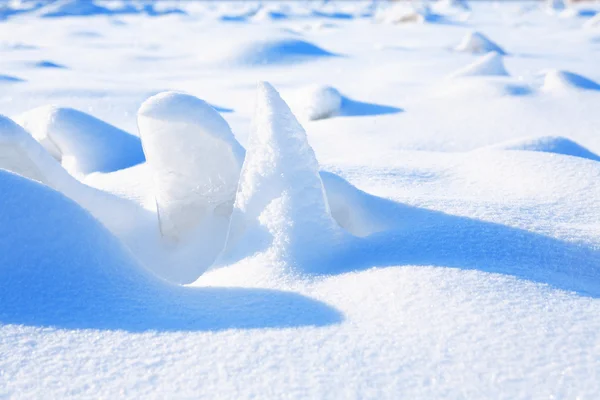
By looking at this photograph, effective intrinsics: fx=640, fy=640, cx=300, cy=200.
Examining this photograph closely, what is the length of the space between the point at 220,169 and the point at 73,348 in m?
0.80

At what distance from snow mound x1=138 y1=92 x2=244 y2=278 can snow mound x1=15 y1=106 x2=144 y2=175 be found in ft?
3.74

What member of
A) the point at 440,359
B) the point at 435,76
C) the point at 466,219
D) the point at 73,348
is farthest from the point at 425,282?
the point at 435,76

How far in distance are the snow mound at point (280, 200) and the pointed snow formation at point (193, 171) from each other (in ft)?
0.77

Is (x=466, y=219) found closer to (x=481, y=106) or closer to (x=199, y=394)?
(x=199, y=394)

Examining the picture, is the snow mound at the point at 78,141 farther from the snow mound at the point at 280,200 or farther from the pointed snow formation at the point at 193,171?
the snow mound at the point at 280,200

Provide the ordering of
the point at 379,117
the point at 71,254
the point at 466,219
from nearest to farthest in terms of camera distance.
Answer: the point at 71,254
the point at 466,219
the point at 379,117

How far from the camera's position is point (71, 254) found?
3.93 ft

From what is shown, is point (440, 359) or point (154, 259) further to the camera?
point (154, 259)

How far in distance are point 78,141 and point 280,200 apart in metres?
1.68

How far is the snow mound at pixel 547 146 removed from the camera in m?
2.61

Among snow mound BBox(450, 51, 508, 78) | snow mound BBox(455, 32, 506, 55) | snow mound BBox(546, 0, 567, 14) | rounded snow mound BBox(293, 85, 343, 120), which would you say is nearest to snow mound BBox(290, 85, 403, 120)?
rounded snow mound BBox(293, 85, 343, 120)

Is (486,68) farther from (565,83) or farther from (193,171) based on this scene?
(193,171)

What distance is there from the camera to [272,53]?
6922mm

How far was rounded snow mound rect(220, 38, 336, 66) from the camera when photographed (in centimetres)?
670
